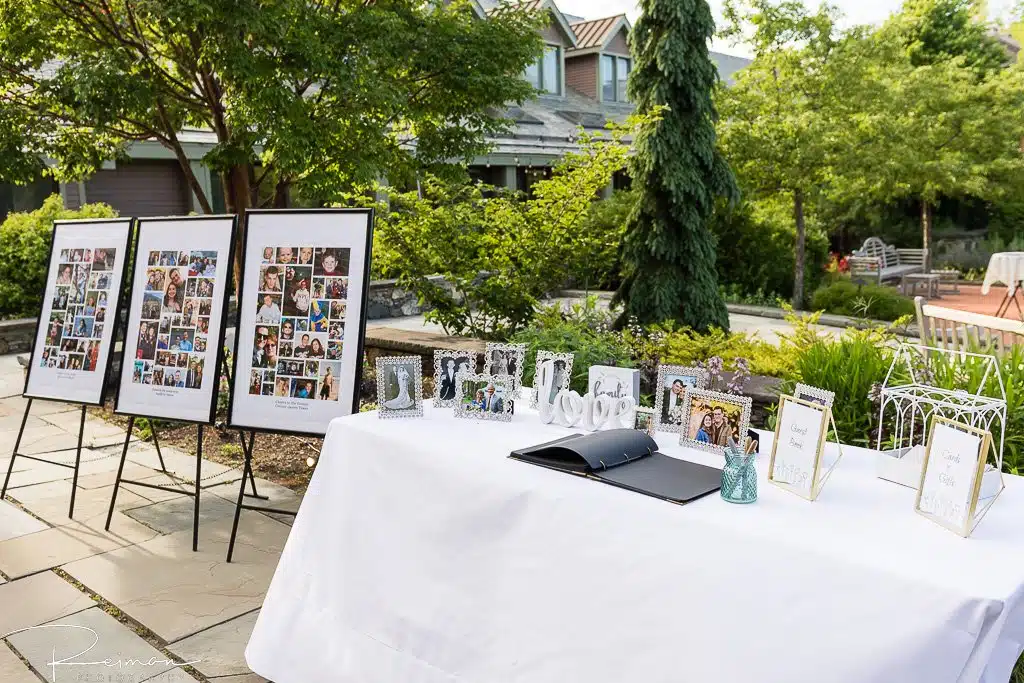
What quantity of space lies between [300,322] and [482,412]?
1.34 meters

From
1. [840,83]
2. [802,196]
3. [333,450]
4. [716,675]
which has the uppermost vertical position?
[840,83]

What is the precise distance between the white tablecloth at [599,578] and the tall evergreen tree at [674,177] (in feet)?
22.8

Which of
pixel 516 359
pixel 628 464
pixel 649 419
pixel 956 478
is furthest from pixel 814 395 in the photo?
pixel 516 359

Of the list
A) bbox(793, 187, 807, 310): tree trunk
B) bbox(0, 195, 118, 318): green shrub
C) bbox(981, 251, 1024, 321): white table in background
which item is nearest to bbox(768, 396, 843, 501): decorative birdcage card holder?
bbox(0, 195, 118, 318): green shrub

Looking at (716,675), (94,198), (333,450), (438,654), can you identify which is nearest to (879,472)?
(716,675)

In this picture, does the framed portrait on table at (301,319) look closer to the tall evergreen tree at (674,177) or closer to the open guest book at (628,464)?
the open guest book at (628,464)

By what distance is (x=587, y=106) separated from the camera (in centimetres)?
2409

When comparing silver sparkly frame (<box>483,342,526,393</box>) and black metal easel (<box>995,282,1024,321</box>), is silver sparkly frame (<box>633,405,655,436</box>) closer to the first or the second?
silver sparkly frame (<box>483,342,526,393</box>)

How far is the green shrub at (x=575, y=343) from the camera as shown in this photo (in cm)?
593

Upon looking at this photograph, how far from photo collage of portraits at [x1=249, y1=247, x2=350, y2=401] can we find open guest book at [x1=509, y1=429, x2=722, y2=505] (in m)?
1.64

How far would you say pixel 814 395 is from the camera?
2.45m

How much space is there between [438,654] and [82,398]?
321 centimetres

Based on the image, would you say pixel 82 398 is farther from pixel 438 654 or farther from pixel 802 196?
pixel 802 196

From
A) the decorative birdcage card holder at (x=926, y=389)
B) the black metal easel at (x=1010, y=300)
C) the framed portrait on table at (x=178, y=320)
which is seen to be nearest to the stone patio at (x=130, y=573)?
the framed portrait on table at (x=178, y=320)
